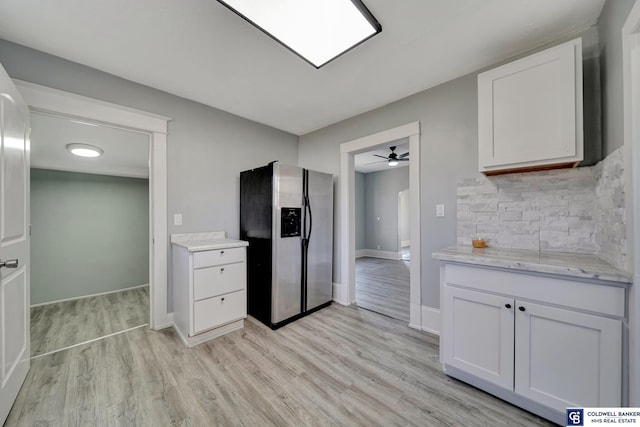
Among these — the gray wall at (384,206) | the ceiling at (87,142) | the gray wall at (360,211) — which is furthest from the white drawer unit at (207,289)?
the gray wall at (384,206)

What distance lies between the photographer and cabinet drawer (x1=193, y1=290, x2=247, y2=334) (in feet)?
6.75

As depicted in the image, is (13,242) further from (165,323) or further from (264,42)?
(264,42)

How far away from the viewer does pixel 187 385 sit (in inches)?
62.6

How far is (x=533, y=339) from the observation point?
129 centimetres

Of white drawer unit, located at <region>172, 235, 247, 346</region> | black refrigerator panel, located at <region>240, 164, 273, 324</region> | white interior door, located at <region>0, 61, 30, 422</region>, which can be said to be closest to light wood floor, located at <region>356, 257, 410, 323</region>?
black refrigerator panel, located at <region>240, 164, 273, 324</region>

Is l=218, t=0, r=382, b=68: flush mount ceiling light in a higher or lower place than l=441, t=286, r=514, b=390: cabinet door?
higher

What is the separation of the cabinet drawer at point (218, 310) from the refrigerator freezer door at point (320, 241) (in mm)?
762

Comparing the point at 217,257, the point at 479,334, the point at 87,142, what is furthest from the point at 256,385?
the point at 87,142

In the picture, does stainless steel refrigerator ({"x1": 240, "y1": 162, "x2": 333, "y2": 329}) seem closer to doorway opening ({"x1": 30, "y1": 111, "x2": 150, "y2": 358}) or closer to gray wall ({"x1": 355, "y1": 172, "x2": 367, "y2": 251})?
doorway opening ({"x1": 30, "y1": 111, "x2": 150, "y2": 358})

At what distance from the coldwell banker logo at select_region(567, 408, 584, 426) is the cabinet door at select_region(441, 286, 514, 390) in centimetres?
24

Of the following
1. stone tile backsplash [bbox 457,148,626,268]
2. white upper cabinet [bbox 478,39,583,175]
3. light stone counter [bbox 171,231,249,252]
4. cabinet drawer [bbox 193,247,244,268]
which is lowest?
cabinet drawer [bbox 193,247,244,268]

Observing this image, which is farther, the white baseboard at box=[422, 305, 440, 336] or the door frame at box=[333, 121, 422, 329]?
the door frame at box=[333, 121, 422, 329]

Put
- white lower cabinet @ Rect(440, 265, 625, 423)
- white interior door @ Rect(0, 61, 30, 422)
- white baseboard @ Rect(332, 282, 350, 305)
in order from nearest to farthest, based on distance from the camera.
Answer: white lower cabinet @ Rect(440, 265, 625, 423)
white interior door @ Rect(0, 61, 30, 422)
white baseboard @ Rect(332, 282, 350, 305)

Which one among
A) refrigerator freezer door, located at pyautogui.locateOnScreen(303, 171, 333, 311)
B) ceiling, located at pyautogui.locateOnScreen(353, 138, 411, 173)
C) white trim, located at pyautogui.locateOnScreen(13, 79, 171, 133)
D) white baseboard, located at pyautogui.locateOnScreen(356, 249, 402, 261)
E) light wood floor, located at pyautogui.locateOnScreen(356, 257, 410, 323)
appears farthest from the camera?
white baseboard, located at pyautogui.locateOnScreen(356, 249, 402, 261)
